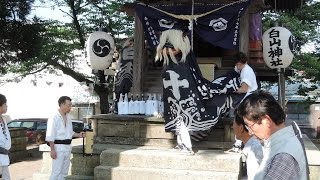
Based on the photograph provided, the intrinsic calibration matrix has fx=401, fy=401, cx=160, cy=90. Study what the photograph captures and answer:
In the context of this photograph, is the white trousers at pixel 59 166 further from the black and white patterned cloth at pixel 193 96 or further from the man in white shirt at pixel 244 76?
the man in white shirt at pixel 244 76

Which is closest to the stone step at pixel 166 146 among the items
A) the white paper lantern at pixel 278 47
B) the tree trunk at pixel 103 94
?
the white paper lantern at pixel 278 47

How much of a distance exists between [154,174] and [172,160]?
0.36 metres

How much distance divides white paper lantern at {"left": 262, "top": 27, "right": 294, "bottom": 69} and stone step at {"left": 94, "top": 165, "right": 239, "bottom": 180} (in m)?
4.27

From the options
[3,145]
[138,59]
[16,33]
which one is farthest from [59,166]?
[16,33]

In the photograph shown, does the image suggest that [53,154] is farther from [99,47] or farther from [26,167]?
[26,167]

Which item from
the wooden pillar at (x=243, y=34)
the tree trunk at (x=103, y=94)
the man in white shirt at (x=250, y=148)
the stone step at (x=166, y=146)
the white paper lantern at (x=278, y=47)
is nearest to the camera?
the man in white shirt at (x=250, y=148)

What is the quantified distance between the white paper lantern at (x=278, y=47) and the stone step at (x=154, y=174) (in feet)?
14.0

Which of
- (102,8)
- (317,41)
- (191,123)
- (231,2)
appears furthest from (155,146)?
(317,41)

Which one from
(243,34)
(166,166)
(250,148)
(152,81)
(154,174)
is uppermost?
(243,34)

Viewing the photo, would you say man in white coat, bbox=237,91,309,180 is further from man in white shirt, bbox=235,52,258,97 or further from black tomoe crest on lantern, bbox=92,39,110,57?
black tomoe crest on lantern, bbox=92,39,110,57

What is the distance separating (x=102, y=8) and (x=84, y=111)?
14198mm

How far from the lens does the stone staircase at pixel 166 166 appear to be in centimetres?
614

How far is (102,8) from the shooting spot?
17.5m

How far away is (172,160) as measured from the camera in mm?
6375
